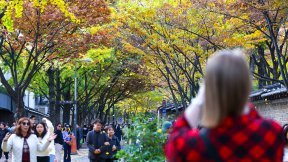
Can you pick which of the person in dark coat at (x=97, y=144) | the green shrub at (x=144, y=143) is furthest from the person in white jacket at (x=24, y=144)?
the person in dark coat at (x=97, y=144)

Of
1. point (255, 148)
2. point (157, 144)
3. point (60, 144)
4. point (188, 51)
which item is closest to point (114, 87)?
point (188, 51)

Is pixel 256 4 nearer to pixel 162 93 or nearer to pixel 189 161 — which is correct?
pixel 189 161

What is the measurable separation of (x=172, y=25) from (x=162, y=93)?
28132 mm

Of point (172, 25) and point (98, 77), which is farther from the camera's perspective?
point (98, 77)

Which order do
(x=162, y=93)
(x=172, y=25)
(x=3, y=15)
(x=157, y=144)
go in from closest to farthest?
(x=157, y=144)
(x=3, y=15)
(x=172, y=25)
(x=162, y=93)

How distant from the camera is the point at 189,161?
114 inches

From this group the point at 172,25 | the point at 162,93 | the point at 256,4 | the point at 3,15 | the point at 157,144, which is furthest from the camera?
the point at 162,93

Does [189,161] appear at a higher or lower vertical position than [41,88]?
lower

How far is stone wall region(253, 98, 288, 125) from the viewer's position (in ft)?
90.7

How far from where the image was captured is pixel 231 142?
9.54 ft

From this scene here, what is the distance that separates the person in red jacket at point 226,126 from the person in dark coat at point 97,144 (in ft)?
31.7

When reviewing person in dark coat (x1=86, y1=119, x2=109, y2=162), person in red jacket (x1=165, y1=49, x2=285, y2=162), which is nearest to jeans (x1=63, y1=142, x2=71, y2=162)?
person in dark coat (x1=86, y1=119, x2=109, y2=162)

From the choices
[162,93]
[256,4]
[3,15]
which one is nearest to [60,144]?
[3,15]

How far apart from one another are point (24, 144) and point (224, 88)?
6.55 m
